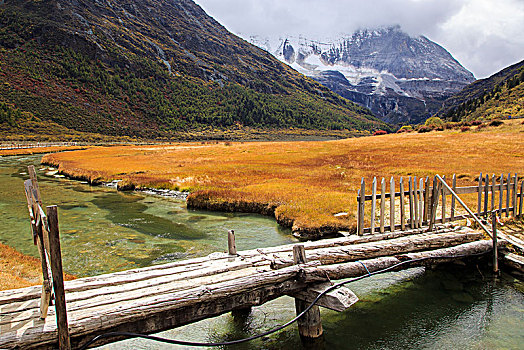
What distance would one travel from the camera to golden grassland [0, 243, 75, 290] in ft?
33.0

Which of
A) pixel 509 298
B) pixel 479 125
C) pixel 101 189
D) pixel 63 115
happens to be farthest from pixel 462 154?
pixel 63 115

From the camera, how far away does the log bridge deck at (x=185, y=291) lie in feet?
18.3

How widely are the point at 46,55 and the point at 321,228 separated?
23553cm

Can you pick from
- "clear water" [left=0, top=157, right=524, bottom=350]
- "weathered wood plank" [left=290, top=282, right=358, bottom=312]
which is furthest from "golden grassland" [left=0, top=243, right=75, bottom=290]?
"weathered wood plank" [left=290, top=282, right=358, bottom=312]

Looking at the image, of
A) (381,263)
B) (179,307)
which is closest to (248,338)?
(179,307)

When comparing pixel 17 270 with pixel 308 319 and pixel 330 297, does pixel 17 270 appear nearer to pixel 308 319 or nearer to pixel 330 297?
pixel 308 319

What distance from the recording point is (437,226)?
1303 cm

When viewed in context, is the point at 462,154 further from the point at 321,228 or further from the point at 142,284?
the point at 142,284

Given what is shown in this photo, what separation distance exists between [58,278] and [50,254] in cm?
36

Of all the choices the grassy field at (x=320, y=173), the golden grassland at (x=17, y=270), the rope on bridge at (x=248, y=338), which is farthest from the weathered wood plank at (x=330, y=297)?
the golden grassland at (x=17, y=270)

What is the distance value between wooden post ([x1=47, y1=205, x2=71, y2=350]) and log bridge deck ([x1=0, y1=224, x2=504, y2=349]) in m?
0.23

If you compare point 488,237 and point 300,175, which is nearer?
point 488,237

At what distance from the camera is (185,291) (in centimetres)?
654

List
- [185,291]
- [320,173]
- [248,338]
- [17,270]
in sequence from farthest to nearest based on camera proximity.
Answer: [320,173]
[17,270]
[185,291]
[248,338]
